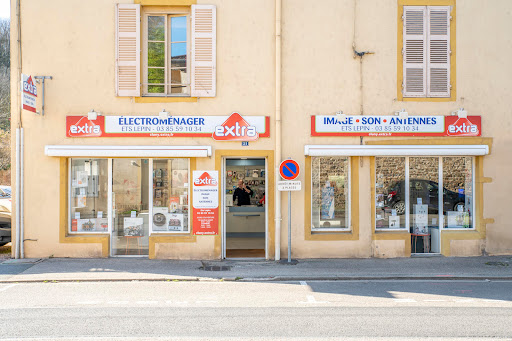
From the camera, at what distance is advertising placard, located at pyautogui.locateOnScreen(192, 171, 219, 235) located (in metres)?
10.5

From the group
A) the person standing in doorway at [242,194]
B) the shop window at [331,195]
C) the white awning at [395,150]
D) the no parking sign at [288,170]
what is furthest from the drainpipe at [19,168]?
the shop window at [331,195]

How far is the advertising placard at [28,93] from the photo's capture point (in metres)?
9.65

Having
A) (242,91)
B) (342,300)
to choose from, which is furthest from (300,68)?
(342,300)

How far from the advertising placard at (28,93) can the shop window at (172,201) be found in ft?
10.2

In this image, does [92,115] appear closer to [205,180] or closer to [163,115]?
[163,115]

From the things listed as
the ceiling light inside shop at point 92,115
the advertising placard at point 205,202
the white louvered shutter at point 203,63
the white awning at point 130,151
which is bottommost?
the advertising placard at point 205,202

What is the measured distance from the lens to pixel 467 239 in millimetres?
10711

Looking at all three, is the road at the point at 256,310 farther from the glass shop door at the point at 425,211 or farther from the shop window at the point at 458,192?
the shop window at the point at 458,192

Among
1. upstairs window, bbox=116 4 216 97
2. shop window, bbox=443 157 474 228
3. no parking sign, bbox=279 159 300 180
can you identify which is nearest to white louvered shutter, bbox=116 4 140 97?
upstairs window, bbox=116 4 216 97

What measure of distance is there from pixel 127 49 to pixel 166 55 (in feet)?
2.96

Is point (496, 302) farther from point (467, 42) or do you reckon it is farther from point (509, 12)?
point (509, 12)

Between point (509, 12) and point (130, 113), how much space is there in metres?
9.19

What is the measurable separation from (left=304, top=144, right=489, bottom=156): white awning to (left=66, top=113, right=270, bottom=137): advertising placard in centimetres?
135

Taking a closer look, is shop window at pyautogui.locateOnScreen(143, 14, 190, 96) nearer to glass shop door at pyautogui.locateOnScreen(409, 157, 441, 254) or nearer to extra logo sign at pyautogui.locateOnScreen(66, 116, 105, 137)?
extra logo sign at pyautogui.locateOnScreen(66, 116, 105, 137)
